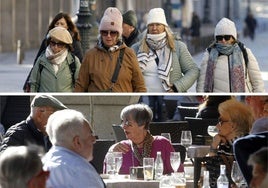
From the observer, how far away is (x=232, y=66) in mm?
11250

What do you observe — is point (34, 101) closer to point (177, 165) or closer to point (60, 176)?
point (177, 165)

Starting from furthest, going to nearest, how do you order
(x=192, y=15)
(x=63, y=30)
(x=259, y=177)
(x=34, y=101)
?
(x=192, y=15), (x=63, y=30), (x=34, y=101), (x=259, y=177)

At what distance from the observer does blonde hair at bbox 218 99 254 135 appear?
9.80 m

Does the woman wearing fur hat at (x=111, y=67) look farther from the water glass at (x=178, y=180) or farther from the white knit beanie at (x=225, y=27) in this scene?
the water glass at (x=178, y=180)

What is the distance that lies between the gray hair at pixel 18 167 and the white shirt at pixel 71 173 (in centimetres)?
57

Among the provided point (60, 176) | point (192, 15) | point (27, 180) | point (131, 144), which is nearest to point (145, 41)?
point (131, 144)

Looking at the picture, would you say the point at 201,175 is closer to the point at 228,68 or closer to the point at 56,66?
the point at 228,68

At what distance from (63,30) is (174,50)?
0.98m

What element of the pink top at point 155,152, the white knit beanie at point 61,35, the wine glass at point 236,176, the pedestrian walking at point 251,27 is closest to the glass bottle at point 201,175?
the wine glass at point 236,176

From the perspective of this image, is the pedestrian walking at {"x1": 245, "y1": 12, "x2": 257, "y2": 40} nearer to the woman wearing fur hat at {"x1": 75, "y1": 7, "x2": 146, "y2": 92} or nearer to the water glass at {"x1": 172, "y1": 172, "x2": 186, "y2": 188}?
the woman wearing fur hat at {"x1": 75, "y1": 7, "x2": 146, "y2": 92}

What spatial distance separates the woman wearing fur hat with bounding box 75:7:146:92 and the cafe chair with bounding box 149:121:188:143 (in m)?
1.99

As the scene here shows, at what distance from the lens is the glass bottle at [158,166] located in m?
10.1

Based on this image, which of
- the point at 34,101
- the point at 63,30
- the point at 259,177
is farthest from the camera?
the point at 63,30

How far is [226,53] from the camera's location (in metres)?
11.2
